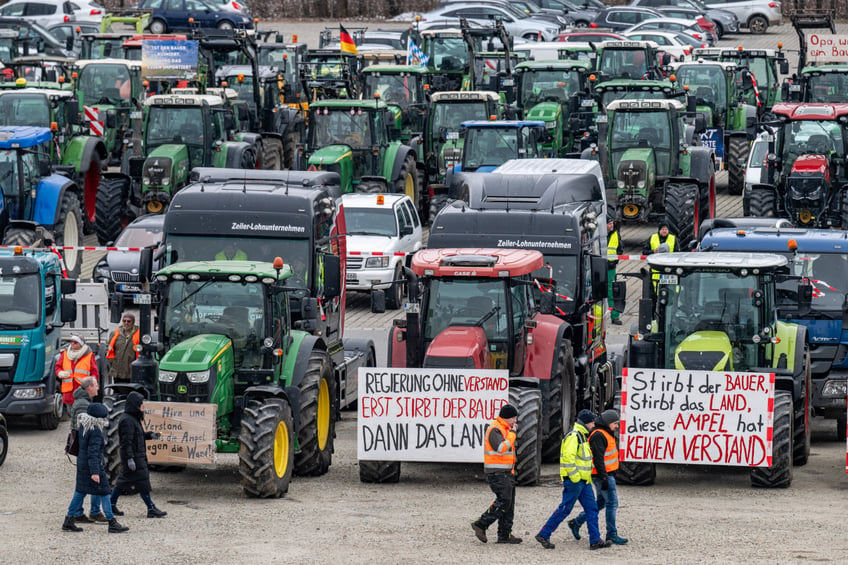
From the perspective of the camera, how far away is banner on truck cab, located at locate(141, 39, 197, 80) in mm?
39594

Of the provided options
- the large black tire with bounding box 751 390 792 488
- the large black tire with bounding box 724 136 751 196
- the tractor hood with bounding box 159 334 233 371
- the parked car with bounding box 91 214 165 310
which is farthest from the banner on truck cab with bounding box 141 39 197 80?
the large black tire with bounding box 751 390 792 488

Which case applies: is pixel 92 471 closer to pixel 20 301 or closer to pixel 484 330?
pixel 484 330

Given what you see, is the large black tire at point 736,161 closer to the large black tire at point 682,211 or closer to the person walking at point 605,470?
the large black tire at point 682,211

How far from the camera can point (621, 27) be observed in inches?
2302

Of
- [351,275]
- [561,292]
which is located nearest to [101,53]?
[351,275]

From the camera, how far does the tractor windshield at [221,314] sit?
62.2 ft

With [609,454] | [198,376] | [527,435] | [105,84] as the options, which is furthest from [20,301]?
[105,84]

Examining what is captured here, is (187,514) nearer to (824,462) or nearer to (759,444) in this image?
(759,444)

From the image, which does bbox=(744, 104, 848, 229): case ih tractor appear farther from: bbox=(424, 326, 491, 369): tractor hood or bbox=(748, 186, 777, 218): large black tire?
bbox=(424, 326, 491, 369): tractor hood

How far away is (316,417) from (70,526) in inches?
133

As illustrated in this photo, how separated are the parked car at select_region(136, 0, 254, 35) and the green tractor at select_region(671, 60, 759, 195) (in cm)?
1992

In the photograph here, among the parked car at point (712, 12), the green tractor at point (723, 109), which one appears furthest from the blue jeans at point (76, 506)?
the parked car at point (712, 12)

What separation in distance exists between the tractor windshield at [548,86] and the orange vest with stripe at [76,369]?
19580mm

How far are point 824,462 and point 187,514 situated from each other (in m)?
7.43
